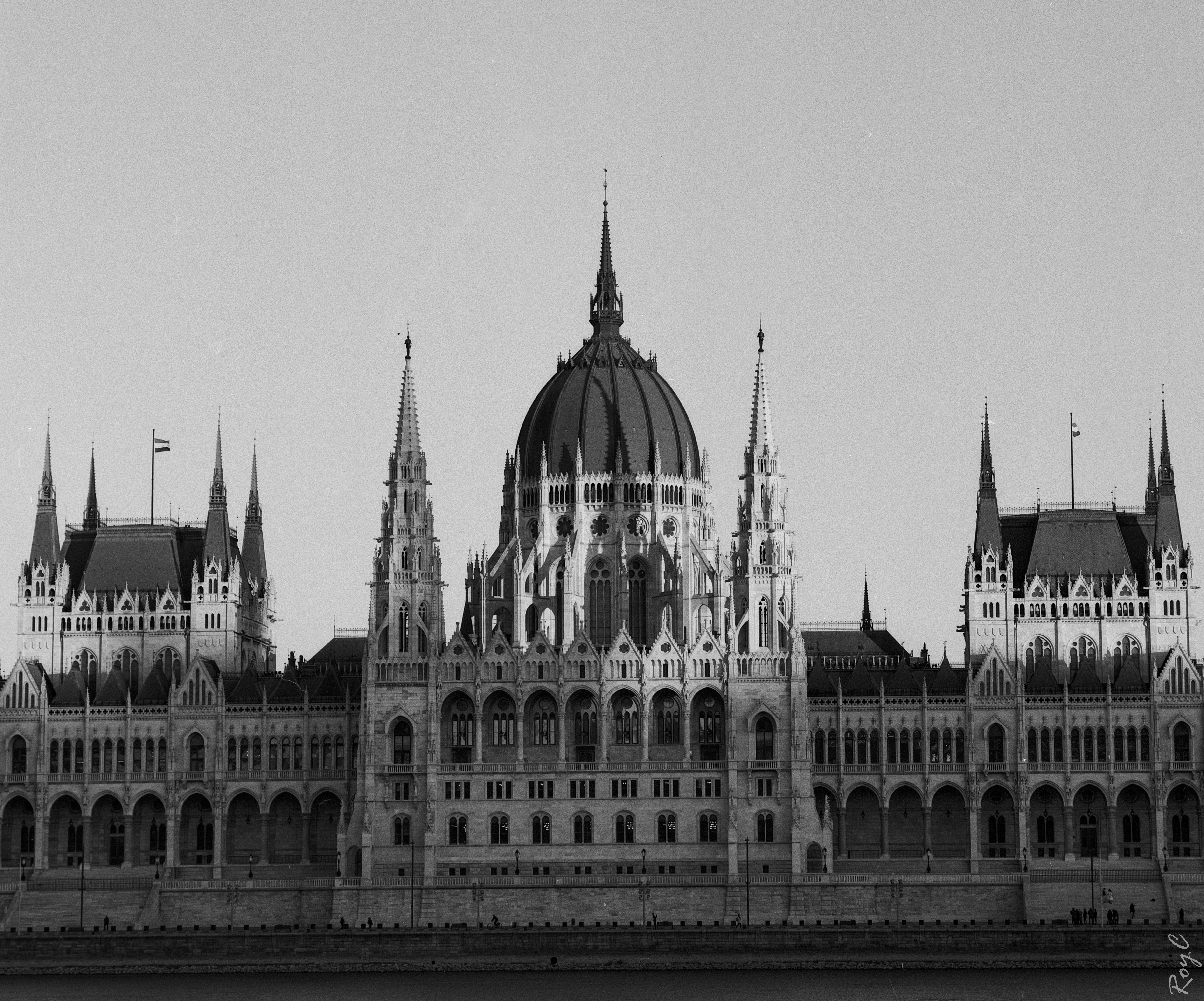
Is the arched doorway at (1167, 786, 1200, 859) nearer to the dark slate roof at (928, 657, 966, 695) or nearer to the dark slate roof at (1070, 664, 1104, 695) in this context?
the dark slate roof at (1070, 664, 1104, 695)

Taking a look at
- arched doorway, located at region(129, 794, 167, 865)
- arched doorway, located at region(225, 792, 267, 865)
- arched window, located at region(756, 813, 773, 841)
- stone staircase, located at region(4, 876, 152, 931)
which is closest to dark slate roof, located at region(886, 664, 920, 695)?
arched window, located at region(756, 813, 773, 841)

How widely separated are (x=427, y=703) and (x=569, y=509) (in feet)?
67.5

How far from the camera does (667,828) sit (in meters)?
179

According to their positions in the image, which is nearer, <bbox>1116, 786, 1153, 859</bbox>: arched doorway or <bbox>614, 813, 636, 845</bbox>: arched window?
<bbox>614, 813, 636, 845</bbox>: arched window

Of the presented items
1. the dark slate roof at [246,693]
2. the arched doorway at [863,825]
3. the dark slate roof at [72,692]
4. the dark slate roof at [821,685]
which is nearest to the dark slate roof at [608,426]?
the dark slate roof at [821,685]

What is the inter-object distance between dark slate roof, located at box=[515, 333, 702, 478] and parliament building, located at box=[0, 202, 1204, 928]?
0.21 metres

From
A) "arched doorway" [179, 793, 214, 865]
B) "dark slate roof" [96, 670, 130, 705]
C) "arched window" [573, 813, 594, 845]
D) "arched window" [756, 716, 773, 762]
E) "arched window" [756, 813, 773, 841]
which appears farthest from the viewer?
"dark slate roof" [96, 670, 130, 705]

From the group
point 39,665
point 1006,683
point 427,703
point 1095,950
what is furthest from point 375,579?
point 1095,950

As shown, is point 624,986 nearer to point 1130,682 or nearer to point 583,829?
point 583,829

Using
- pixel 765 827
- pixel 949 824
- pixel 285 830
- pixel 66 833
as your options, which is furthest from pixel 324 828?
pixel 949 824

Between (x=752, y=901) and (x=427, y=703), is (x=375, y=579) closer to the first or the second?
(x=427, y=703)

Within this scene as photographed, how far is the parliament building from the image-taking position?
176 metres

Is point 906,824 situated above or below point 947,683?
below

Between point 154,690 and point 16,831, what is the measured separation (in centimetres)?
1168
